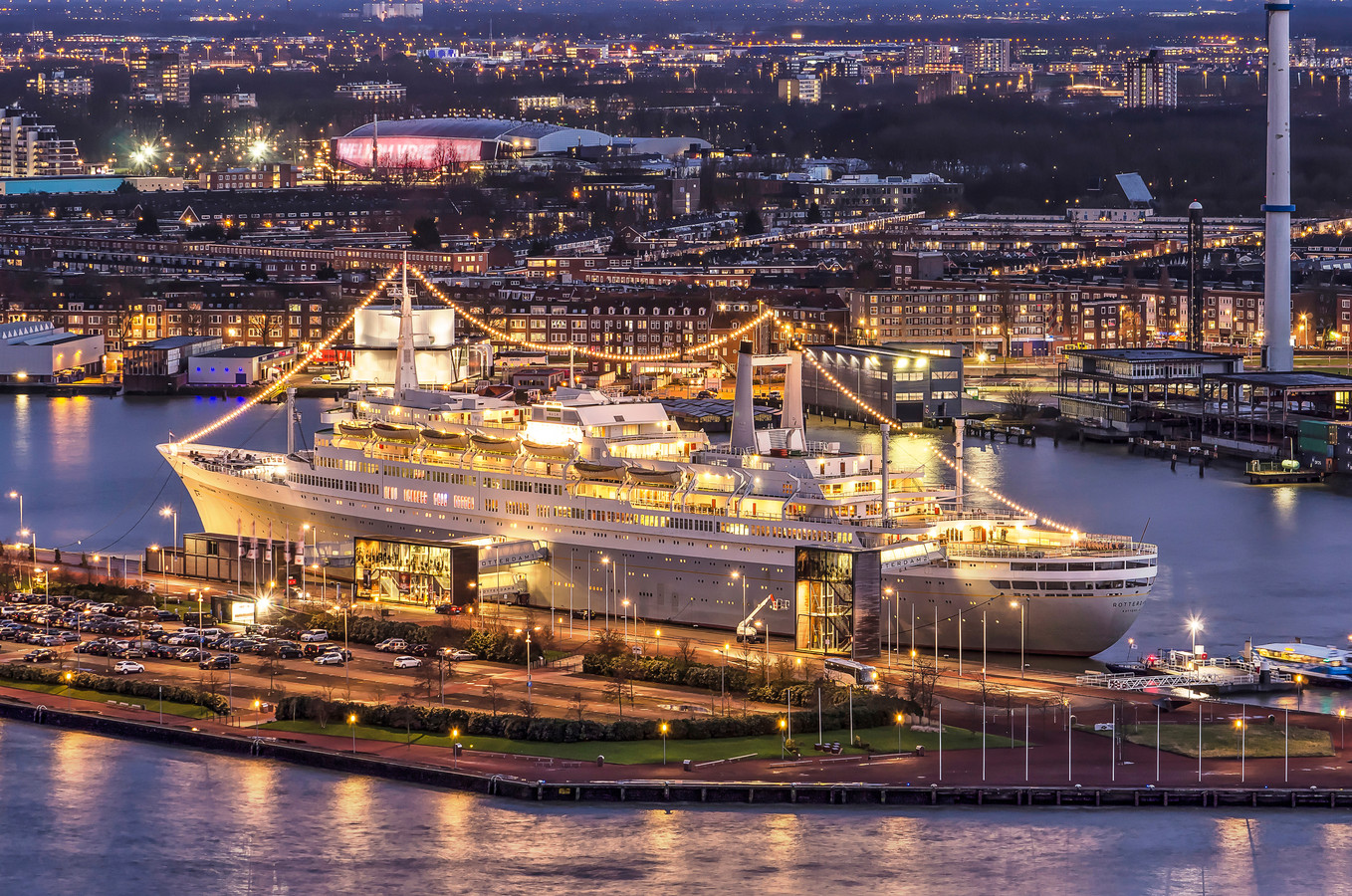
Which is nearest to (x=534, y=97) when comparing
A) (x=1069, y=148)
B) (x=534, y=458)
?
(x=1069, y=148)

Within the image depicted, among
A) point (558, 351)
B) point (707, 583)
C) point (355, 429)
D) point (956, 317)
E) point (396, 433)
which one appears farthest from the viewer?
point (956, 317)

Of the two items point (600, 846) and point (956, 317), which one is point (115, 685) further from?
point (956, 317)

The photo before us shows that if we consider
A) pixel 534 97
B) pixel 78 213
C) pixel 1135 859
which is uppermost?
pixel 534 97


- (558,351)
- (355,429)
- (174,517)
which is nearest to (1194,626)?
(355,429)

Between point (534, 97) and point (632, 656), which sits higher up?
point (534, 97)

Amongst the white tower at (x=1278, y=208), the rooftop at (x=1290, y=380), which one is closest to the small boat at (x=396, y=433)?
the rooftop at (x=1290, y=380)

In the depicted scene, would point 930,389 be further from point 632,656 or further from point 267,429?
point 632,656

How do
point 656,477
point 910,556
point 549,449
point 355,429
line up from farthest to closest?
point 355,429 → point 549,449 → point 656,477 → point 910,556
